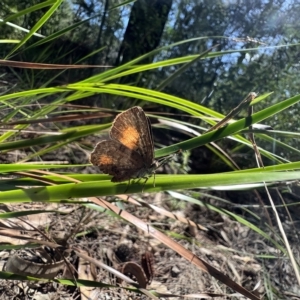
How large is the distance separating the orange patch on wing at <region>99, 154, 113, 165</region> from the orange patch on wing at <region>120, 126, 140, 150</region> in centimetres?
5

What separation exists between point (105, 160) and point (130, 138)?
0.22ft

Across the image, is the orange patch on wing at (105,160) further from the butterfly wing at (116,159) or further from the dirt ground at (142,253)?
the dirt ground at (142,253)

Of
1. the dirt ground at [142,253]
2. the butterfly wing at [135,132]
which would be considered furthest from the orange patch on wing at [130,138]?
the dirt ground at [142,253]

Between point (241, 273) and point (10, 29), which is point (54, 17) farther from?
point (241, 273)

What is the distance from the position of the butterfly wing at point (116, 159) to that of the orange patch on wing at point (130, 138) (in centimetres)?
1

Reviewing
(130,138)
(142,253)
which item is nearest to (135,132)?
(130,138)

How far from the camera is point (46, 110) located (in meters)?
1.34

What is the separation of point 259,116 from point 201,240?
1086 millimetres

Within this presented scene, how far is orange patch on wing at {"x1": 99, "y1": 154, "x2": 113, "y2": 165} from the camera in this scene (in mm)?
906

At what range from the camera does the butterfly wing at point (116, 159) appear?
2.94ft

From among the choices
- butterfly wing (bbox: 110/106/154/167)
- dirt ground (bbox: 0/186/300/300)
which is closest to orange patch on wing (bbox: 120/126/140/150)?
butterfly wing (bbox: 110/106/154/167)

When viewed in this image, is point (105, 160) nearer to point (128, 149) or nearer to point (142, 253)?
point (128, 149)

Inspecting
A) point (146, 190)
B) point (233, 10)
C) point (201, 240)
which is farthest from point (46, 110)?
point (233, 10)

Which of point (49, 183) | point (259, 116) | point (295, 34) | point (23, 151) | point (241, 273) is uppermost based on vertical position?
point (295, 34)
